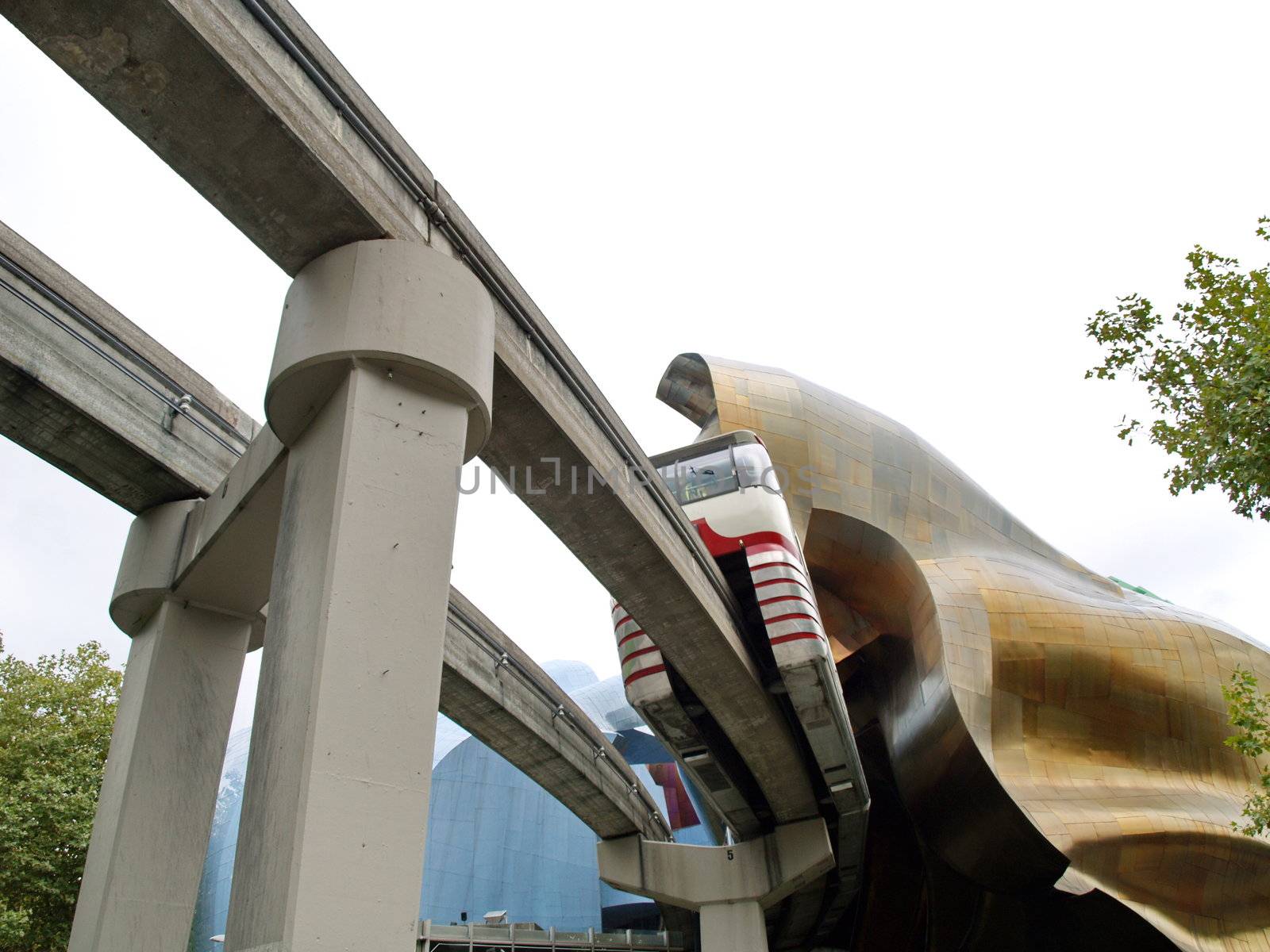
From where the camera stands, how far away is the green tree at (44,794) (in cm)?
1880

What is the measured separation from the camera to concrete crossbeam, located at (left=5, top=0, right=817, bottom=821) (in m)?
5.97

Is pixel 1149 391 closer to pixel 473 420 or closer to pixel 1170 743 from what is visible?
pixel 1170 743

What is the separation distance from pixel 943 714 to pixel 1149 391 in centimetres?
685

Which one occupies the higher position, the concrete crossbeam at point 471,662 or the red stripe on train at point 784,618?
the red stripe on train at point 784,618

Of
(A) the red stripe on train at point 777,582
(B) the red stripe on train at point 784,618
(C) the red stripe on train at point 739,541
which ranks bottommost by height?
(B) the red stripe on train at point 784,618

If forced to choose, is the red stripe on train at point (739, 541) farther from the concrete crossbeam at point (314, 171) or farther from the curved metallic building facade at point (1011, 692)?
the concrete crossbeam at point (314, 171)

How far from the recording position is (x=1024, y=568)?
68.5ft

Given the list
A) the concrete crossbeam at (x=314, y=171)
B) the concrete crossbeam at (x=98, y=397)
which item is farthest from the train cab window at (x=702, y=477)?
the concrete crossbeam at (x=98, y=397)

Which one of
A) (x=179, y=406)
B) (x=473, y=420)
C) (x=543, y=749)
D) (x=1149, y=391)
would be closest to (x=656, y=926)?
(x=543, y=749)

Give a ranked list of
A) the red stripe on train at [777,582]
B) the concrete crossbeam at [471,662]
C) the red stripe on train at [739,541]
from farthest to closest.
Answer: the red stripe on train at [739,541], the red stripe on train at [777,582], the concrete crossbeam at [471,662]

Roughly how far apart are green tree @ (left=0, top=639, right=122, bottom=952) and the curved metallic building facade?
47.3 feet

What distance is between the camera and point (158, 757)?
9.29m

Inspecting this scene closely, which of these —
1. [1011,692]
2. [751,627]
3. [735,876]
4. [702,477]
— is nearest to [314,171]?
[751,627]

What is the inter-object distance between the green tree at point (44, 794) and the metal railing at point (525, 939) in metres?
6.95
